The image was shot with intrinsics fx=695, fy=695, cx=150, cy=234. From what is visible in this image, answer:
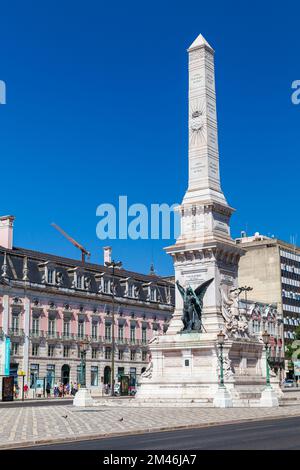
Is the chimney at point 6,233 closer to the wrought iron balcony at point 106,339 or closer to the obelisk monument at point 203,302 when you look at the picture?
the wrought iron balcony at point 106,339

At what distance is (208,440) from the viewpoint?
18.3 m

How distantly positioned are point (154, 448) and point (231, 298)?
2467 centimetres

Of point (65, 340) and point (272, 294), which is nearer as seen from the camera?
point (65, 340)

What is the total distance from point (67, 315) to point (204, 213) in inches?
1558

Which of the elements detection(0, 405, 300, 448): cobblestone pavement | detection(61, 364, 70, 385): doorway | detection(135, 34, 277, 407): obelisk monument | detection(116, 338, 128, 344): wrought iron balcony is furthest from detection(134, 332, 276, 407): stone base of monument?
detection(116, 338, 128, 344): wrought iron balcony

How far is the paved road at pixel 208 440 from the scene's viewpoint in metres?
16.6

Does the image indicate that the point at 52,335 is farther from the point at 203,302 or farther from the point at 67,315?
the point at 203,302

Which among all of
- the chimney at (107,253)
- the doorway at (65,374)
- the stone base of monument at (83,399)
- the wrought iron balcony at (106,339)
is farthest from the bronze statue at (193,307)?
the chimney at (107,253)

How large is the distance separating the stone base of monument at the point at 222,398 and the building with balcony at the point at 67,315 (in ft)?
104

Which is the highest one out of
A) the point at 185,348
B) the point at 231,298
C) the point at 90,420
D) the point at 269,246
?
the point at 269,246

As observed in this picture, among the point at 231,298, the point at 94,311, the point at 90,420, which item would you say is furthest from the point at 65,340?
the point at 90,420
